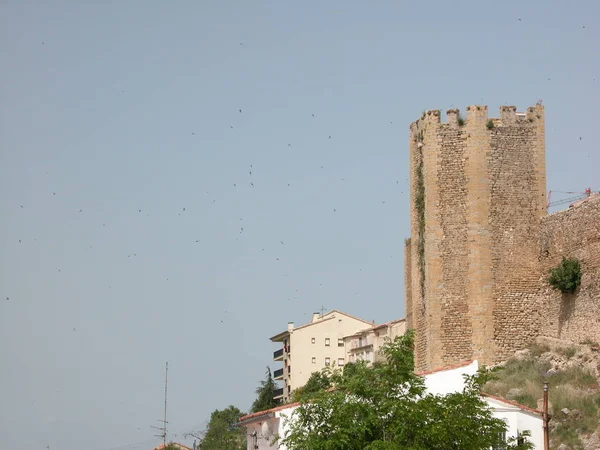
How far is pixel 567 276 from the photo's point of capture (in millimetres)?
45344

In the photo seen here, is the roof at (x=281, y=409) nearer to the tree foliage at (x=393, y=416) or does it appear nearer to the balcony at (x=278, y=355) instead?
the tree foliage at (x=393, y=416)

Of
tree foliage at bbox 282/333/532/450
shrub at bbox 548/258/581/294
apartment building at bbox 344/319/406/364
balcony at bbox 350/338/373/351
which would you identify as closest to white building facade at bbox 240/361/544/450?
tree foliage at bbox 282/333/532/450

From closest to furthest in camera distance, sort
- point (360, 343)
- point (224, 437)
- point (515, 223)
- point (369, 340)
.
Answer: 1. point (515, 223)
2. point (224, 437)
3. point (369, 340)
4. point (360, 343)

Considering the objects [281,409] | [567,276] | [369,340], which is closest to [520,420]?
[281,409]

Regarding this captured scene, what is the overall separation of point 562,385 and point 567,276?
3849mm

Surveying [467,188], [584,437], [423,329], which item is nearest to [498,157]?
[467,188]

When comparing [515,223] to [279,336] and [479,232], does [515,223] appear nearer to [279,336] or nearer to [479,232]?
[479,232]

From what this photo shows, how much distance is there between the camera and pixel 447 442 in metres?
30.0

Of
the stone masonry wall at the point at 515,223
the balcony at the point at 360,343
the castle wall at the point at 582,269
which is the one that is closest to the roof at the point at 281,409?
the castle wall at the point at 582,269

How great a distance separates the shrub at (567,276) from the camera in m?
→ 45.3

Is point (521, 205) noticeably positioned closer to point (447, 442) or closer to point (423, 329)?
point (423, 329)

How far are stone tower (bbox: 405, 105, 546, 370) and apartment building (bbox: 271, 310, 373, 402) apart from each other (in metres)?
41.2

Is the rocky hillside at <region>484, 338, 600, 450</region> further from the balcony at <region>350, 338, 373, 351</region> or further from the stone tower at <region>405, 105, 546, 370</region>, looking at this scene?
the balcony at <region>350, 338, 373, 351</region>

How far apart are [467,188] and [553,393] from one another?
7.66 metres
